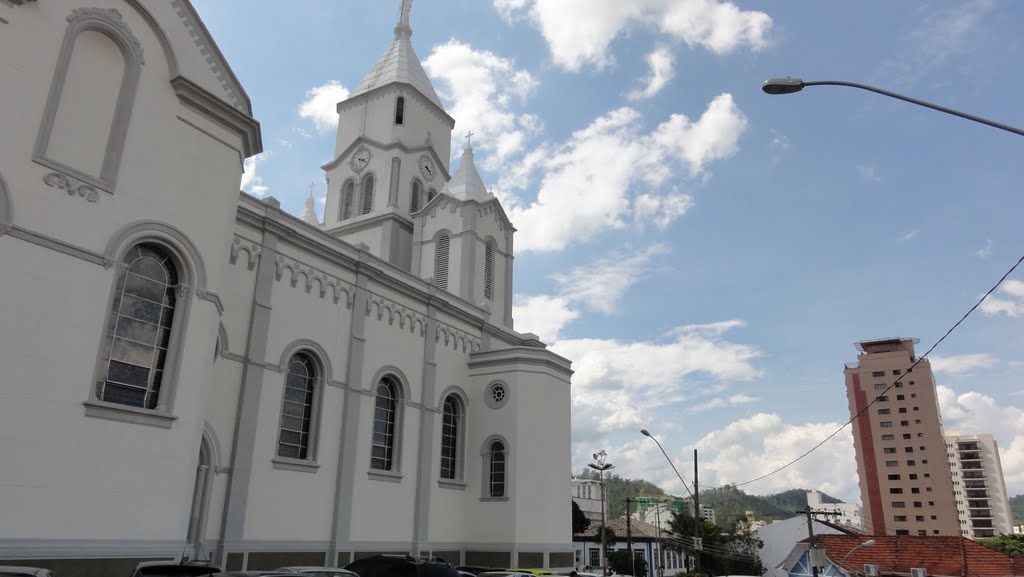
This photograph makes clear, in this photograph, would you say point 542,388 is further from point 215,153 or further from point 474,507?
point 215,153

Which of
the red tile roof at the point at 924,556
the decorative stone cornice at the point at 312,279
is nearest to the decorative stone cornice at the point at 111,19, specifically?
the decorative stone cornice at the point at 312,279

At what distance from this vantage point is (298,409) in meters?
21.5

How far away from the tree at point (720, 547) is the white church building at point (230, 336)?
2494cm

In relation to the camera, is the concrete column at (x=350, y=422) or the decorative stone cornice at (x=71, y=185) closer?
the decorative stone cornice at (x=71, y=185)

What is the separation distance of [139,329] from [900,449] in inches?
4021

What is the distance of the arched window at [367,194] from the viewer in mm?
34469

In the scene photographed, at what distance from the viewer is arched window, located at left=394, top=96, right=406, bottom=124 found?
35125 millimetres

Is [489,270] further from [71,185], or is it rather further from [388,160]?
[71,185]

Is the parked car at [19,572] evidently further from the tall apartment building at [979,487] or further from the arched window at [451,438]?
the tall apartment building at [979,487]

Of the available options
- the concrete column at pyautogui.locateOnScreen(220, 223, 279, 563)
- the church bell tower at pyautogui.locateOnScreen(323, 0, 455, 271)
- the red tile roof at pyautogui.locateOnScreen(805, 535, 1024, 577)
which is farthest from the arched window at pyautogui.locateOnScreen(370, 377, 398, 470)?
the red tile roof at pyautogui.locateOnScreen(805, 535, 1024, 577)

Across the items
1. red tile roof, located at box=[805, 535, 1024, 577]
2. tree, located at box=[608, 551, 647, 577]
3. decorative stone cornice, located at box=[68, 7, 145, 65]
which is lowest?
tree, located at box=[608, 551, 647, 577]

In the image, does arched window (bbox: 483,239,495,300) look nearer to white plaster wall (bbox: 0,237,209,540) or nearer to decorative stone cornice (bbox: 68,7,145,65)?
decorative stone cornice (bbox: 68,7,145,65)

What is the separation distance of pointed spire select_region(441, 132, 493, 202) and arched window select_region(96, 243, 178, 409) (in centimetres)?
2031

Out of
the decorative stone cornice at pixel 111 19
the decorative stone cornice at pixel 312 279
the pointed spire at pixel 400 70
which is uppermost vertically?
the pointed spire at pixel 400 70
